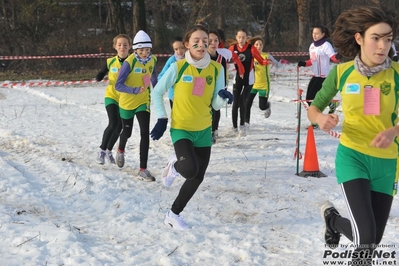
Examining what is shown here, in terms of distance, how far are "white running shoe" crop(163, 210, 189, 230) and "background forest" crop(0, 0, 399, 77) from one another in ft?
67.5

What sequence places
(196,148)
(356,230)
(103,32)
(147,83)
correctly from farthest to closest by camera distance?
(103,32), (147,83), (196,148), (356,230)

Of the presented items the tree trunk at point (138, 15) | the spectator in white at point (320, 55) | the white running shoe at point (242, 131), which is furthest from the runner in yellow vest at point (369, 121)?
the tree trunk at point (138, 15)

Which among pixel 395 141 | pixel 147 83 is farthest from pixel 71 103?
pixel 395 141

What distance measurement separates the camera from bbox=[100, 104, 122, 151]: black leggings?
764cm

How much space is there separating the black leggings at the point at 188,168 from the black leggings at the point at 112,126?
2.70m

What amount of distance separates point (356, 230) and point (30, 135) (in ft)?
24.5

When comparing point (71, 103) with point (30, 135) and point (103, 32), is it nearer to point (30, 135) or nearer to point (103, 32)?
point (30, 135)

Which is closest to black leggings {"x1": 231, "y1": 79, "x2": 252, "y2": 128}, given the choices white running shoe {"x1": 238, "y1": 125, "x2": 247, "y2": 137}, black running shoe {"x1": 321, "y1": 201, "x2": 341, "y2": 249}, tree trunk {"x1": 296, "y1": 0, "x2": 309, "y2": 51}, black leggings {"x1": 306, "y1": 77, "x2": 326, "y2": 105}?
white running shoe {"x1": 238, "y1": 125, "x2": 247, "y2": 137}

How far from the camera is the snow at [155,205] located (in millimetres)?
4520

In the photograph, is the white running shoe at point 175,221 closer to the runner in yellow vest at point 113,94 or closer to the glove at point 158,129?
the glove at point 158,129

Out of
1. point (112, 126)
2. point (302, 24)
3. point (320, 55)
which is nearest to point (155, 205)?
point (112, 126)

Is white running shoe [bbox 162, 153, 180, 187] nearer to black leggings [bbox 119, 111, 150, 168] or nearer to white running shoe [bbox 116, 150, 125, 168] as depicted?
black leggings [bbox 119, 111, 150, 168]

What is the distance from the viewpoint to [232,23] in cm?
3525

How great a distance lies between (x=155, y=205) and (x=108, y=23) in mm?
28362
